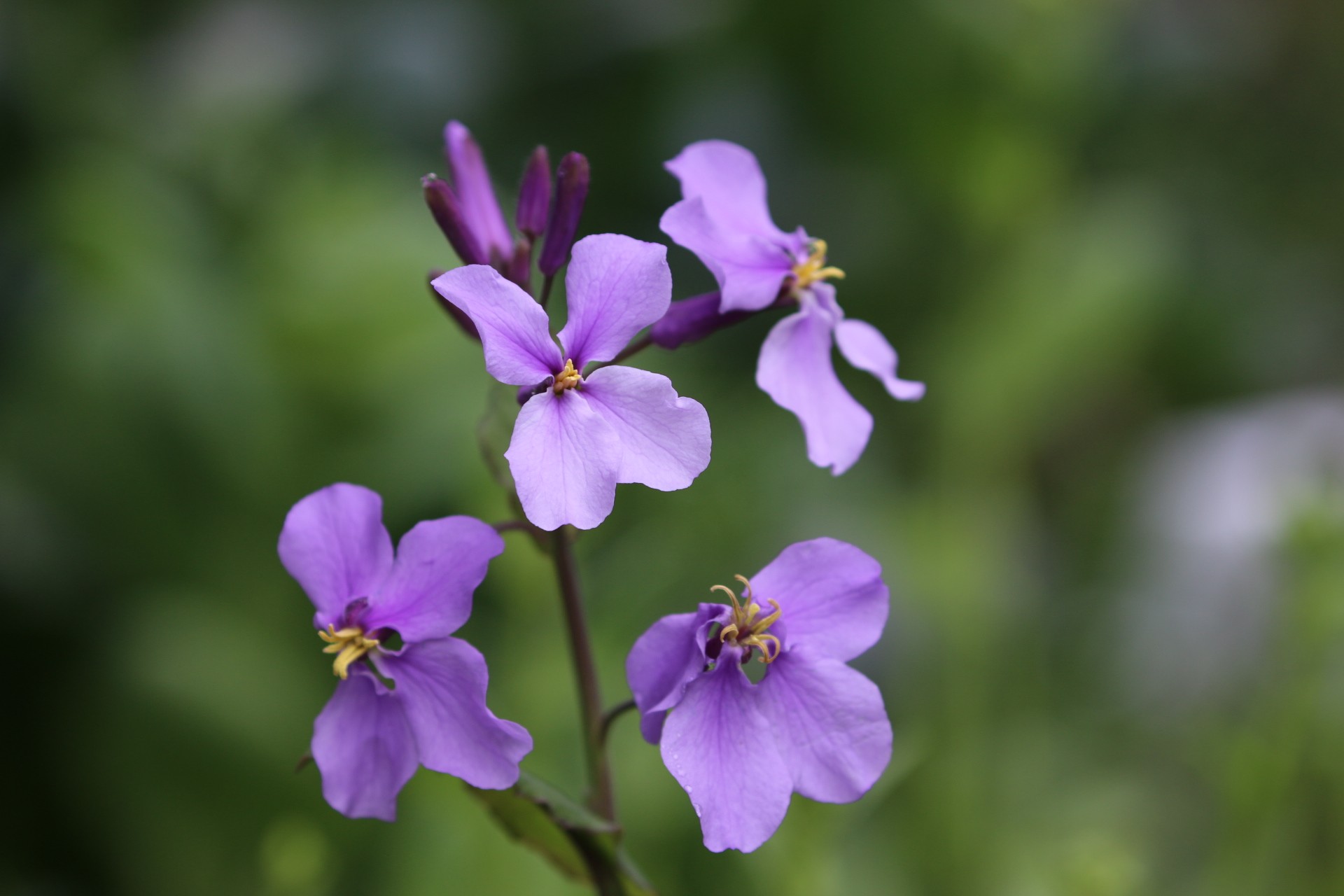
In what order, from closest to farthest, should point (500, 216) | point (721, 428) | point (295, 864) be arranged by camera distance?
point (500, 216) → point (295, 864) → point (721, 428)

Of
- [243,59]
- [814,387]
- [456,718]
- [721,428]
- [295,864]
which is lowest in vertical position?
[295,864]

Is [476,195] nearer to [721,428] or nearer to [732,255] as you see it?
[732,255]

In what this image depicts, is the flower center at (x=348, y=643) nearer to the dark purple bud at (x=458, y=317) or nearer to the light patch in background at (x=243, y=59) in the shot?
the dark purple bud at (x=458, y=317)

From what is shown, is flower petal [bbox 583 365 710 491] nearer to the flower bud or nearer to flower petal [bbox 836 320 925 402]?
the flower bud

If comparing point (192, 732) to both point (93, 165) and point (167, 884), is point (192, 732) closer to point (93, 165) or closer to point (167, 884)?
point (167, 884)

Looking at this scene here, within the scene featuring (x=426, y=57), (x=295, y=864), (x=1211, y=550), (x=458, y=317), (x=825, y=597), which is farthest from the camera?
(x=426, y=57)

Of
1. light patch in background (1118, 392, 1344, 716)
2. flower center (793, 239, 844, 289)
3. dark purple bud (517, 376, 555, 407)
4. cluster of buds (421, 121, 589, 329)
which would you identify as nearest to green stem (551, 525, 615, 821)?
dark purple bud (517, 376, 555, 407)

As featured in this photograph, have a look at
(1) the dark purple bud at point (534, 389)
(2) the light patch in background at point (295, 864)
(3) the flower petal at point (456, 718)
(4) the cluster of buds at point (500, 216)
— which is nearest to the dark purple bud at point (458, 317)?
(4) the cluster of buds at point (500, 216)

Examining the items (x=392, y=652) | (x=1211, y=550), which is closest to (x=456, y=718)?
(x=392, y=652)
